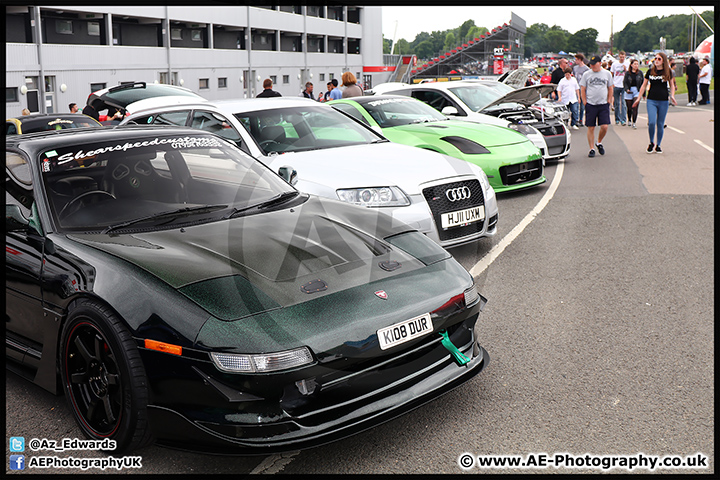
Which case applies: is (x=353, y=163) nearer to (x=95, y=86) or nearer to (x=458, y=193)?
(x=458, y=193)

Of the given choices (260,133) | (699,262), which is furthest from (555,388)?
(260,133)

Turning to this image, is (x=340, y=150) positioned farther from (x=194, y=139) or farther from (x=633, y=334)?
(x=633, y=334)

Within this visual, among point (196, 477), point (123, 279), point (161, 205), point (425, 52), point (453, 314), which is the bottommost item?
point (196, 477)

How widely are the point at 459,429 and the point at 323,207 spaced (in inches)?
62.1

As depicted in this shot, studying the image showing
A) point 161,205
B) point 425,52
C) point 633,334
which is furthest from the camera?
point 425,52

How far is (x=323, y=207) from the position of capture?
4.13m

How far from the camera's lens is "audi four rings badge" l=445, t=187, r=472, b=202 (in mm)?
6051

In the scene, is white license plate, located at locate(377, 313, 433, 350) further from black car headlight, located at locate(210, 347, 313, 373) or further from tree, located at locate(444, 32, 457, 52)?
tree, located at locate(444, 32, 457, 52)

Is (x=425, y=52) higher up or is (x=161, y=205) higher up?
(x=425, y=52)

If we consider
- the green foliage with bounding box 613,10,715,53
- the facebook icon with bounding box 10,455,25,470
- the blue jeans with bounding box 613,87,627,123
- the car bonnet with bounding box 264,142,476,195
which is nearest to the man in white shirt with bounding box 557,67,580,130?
the blue jeans with bounding box 613,87,627,123

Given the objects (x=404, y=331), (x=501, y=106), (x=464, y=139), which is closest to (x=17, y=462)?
(x=404, y=331)

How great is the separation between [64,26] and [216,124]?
97.8 ft

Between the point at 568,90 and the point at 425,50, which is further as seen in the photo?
the point at 425,50

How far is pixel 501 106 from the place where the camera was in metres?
12.2
